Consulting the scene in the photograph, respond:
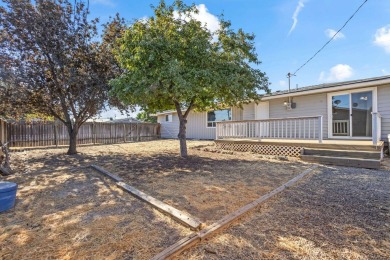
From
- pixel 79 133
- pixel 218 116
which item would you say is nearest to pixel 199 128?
pixel 218 116

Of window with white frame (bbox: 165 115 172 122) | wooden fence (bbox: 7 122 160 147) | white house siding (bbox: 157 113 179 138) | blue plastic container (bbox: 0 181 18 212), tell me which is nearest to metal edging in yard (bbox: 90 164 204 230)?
blue plastic container (bbox: 0 181 18 212)

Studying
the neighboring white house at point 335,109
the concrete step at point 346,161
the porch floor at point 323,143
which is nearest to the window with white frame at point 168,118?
the neighboring white house at point 335,109

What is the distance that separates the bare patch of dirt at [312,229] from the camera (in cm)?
212

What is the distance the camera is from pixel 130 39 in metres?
6.38

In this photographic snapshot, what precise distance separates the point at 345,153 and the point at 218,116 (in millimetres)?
9813

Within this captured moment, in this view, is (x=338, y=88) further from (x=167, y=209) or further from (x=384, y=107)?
(x=167, y=209)

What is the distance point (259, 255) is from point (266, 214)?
1019 millimetres

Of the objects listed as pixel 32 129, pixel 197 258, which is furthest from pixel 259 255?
pixel 32 129

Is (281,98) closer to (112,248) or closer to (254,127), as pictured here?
(254,127)

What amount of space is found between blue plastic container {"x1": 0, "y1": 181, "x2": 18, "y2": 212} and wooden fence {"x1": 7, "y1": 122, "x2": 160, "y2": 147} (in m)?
11.6

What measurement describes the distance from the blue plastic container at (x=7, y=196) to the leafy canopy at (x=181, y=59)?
3.58 metres

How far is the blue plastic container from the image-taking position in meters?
3.12

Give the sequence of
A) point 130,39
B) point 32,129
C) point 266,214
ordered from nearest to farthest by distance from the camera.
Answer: point 266,214 < point 130,39 < point 32,129

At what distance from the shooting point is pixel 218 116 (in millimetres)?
15727
